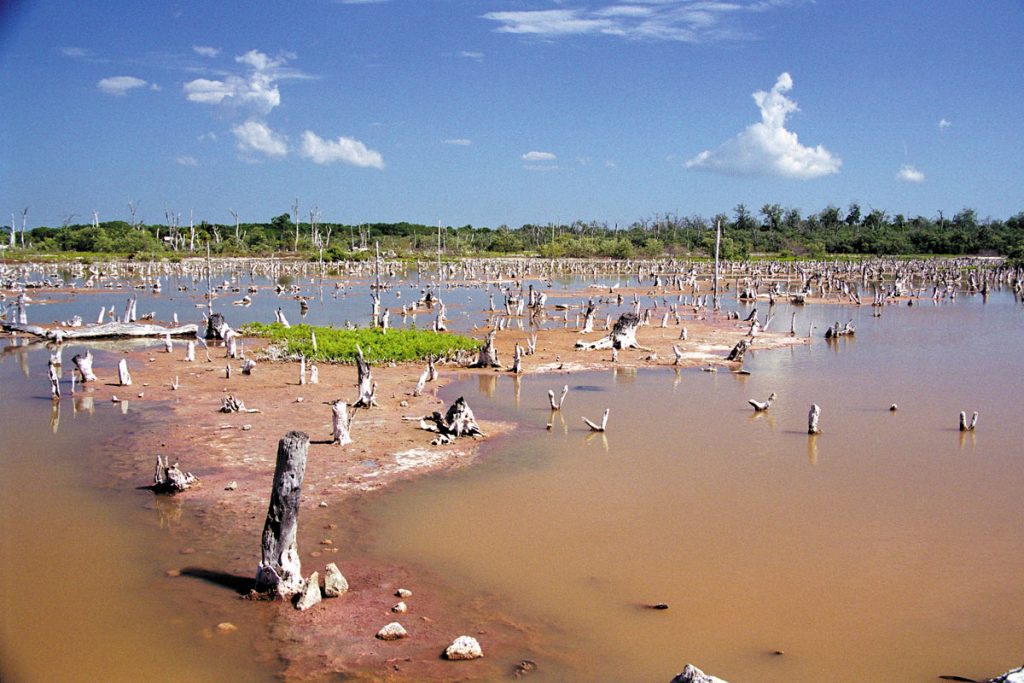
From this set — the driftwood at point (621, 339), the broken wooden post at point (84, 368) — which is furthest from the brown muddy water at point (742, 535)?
the broken wooden post at point (84, 368)

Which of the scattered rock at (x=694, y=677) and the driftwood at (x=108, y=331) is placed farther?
the driftwood at (x=108, y=331)

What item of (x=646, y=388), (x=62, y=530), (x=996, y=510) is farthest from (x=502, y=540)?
(x=646, y=388)

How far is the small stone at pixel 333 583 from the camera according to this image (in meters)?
9.39

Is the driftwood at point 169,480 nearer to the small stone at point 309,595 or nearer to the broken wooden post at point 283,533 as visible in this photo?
the broken wooden post at point 283,533

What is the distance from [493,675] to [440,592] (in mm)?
1981

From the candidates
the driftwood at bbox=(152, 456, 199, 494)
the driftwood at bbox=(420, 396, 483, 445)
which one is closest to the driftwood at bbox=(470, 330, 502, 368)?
the driftwood at bbox=(420, 396, 483, 445)

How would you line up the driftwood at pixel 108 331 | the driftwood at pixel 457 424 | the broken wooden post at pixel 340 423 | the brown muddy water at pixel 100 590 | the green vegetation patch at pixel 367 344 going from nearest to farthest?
the brown muddy water at pixel 100 590
the broken wooden post at pixel 340 423
the driftwood at pixel 457 424
the green vegetation patch at pixel 367 344
the driftwood at pixel 108 331

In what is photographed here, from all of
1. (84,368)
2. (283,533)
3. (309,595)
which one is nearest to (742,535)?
(309,595)

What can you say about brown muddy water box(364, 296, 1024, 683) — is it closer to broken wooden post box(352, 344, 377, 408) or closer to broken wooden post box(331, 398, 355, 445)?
broken wooden post box(331, 398, 355, 445)

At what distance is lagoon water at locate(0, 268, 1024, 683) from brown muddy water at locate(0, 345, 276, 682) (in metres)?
0.03

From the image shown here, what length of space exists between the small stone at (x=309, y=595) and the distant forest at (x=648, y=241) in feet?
261

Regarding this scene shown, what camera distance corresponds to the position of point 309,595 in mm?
9148

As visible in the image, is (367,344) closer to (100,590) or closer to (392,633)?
(100,590)

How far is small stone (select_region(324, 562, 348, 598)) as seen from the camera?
30.8ft
